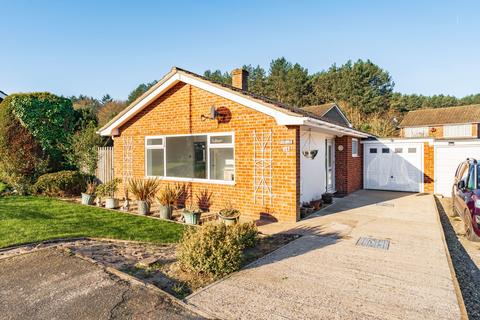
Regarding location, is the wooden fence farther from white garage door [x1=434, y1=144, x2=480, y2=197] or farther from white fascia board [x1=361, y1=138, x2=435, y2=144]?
white garage door [x1=434, y1=144, x2=480, y2=197]

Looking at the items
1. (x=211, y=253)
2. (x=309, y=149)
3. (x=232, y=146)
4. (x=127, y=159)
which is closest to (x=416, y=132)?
(x=309, y=149)

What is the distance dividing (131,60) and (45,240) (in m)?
13.8

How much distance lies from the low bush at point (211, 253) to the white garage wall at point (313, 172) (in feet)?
15.8

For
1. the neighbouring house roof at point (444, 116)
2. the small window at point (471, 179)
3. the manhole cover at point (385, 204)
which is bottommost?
the manhole cover at point (385, 204)

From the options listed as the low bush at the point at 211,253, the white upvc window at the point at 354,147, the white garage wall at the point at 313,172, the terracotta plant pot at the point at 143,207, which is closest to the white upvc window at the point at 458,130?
the white upvc window at the point at 354,147

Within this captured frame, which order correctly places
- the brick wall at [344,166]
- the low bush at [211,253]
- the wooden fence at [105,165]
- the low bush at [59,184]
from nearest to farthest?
the low bush at [211,253] → the low bush at [59,184] → the brick wall at [344,166] → the wooden fence at [105,165]

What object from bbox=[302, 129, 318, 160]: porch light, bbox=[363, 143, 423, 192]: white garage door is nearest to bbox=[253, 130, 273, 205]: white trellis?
bbox=[302, 129, 318, 160]: porch light

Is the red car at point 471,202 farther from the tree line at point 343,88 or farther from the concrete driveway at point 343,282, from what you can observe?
the tree line at point 343,88

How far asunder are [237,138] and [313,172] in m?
3.34

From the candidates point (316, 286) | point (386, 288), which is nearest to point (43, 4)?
point (316, 286)

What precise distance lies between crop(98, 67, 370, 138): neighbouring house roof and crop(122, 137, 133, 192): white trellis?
0.74m

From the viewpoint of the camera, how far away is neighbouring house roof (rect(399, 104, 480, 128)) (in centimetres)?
3366

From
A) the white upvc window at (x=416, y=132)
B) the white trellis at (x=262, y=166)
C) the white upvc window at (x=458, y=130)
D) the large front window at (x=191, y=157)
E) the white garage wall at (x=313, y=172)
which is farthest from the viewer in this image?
the white upvc window at (x=416, y=132)

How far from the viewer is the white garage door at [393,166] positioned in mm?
13906
